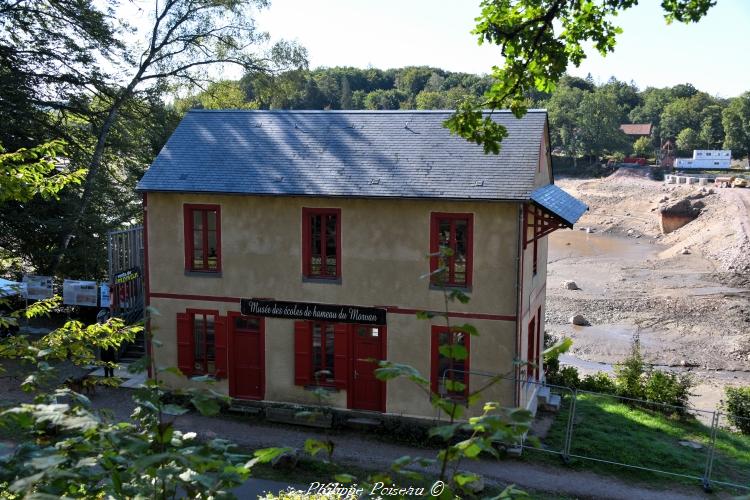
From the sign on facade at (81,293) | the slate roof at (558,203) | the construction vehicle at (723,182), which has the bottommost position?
the sign on facade at (81,293)

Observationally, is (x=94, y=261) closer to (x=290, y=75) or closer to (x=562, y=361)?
(x=290, y=75)

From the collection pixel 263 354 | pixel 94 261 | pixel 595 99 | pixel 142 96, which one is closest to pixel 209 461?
pixel 263 354

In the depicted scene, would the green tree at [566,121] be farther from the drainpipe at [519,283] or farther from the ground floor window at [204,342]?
the ground floor window at [204,342]

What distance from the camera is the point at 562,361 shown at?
1270 inches

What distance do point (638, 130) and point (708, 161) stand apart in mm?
28038

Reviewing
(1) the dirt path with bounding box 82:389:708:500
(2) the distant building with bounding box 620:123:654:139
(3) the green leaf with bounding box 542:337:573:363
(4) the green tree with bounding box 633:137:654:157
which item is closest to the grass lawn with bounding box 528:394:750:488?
(1) the dirt path with bounding box 82:389:708:500

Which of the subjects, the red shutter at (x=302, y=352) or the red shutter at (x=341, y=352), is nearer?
the red shutter at (x=341, y=352)

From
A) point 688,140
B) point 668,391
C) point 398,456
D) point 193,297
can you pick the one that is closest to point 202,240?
point 193,297

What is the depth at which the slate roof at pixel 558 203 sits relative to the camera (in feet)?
58.1

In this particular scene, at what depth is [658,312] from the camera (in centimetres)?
4066

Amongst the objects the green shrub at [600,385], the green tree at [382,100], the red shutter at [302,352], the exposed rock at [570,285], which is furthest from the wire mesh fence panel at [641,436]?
the green tree at [382,100]

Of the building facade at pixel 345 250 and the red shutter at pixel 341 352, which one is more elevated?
the building facade at pixel 345 250

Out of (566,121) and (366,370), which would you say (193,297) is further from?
(566,121)

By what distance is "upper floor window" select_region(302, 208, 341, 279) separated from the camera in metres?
18.9
